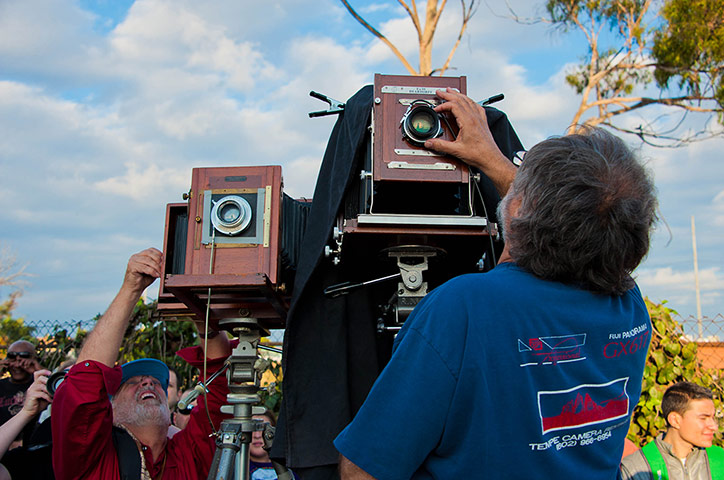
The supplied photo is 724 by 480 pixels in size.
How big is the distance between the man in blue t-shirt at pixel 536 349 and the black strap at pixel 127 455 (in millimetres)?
1845

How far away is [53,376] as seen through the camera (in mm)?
2734

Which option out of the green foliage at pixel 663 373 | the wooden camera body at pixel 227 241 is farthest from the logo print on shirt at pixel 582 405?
the green foliage at pixel 663 373

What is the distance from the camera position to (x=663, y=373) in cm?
450

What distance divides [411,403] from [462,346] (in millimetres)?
141

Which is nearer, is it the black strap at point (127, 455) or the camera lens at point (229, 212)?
the camera lens at point (229, 212)

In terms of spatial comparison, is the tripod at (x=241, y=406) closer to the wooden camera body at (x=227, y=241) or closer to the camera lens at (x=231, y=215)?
the wooden camera body at (x=227, y=241)

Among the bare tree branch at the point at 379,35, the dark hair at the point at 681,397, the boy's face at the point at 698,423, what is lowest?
the boy's face at the point at 698,423

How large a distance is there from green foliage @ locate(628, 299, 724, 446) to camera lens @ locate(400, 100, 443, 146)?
3.39 m

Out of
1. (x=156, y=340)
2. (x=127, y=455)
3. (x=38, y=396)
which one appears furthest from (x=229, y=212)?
(x=156, y=340)

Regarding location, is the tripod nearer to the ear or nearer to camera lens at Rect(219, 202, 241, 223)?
camera lens at Rect(219, 202, 241, 223)

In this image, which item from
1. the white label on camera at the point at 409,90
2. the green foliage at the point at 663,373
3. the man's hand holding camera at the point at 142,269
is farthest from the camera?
the green foliage at the point at 663,373

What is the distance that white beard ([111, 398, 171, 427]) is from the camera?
303 cm

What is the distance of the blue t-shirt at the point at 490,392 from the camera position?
3.64 feet

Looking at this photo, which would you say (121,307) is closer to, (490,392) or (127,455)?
(127,455)
